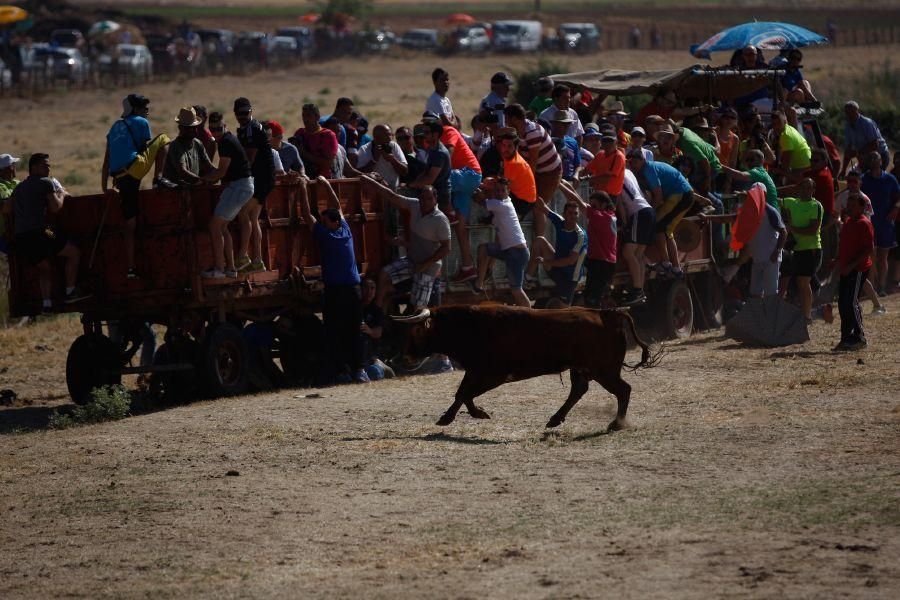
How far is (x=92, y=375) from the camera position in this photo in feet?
53.2

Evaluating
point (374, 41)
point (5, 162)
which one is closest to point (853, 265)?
point (5, 162)

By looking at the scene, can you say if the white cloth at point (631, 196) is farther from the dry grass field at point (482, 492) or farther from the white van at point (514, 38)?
the white van at point (514, 38)

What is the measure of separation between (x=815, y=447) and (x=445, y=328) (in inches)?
117

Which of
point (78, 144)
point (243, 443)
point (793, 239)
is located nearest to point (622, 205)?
point (793, 239)

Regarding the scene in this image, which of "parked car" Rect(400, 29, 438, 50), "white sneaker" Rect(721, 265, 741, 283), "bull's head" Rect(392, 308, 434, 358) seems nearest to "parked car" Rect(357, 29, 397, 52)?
"parked car" Rect(400, 29, 438, 50)

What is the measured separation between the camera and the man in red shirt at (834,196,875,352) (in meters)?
16.5

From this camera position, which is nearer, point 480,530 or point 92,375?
point 480,530

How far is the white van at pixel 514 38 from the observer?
3017 inches

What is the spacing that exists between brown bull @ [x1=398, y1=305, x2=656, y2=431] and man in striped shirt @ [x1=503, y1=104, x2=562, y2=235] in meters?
4.98

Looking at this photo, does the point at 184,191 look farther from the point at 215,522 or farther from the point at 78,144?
the point at 78,144

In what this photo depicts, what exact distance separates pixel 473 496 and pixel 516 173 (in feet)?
23.5

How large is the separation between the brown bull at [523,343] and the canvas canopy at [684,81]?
31.3 ft

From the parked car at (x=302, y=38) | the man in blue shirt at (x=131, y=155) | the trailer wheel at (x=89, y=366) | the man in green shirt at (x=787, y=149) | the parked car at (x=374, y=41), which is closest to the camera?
the man in blue shirt at (x=131, y=155)

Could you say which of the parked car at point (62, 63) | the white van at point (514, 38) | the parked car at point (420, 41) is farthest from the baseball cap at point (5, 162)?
the parked car at point (420, 41)
